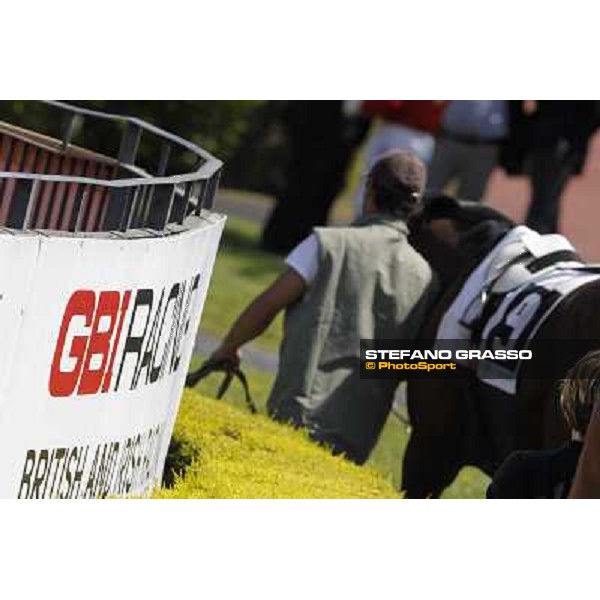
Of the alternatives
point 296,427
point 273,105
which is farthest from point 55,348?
point 273,105

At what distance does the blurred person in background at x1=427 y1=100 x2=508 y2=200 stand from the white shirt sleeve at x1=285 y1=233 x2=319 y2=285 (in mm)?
2933

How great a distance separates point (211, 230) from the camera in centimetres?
1018

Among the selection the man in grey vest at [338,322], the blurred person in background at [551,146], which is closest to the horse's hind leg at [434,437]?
the man in grey vest at [338,322]

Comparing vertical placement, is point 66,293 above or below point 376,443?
above

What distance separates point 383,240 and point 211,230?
154 centimetres

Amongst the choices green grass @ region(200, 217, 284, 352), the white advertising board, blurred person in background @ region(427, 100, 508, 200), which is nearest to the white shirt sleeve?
green grass @ region(200, 217, 284, 352)

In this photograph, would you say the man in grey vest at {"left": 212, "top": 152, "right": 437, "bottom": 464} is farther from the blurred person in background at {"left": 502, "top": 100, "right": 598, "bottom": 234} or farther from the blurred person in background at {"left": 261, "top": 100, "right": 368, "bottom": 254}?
the blurred person in background at {"left": 261, "top": 100, "right": 368, "bottom": 254}

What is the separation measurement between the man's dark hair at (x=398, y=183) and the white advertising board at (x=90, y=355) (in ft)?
5.42

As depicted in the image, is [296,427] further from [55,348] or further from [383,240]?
[55,348]

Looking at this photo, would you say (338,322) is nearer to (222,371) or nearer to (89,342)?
(222,371)

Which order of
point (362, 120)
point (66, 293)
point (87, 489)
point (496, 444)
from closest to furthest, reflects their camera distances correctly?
point (66, 293) < point (87, 489) < point (496, 444) < point (362, 120)

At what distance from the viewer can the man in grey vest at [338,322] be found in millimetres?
11320

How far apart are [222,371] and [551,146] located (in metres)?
3.18

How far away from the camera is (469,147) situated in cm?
1429
